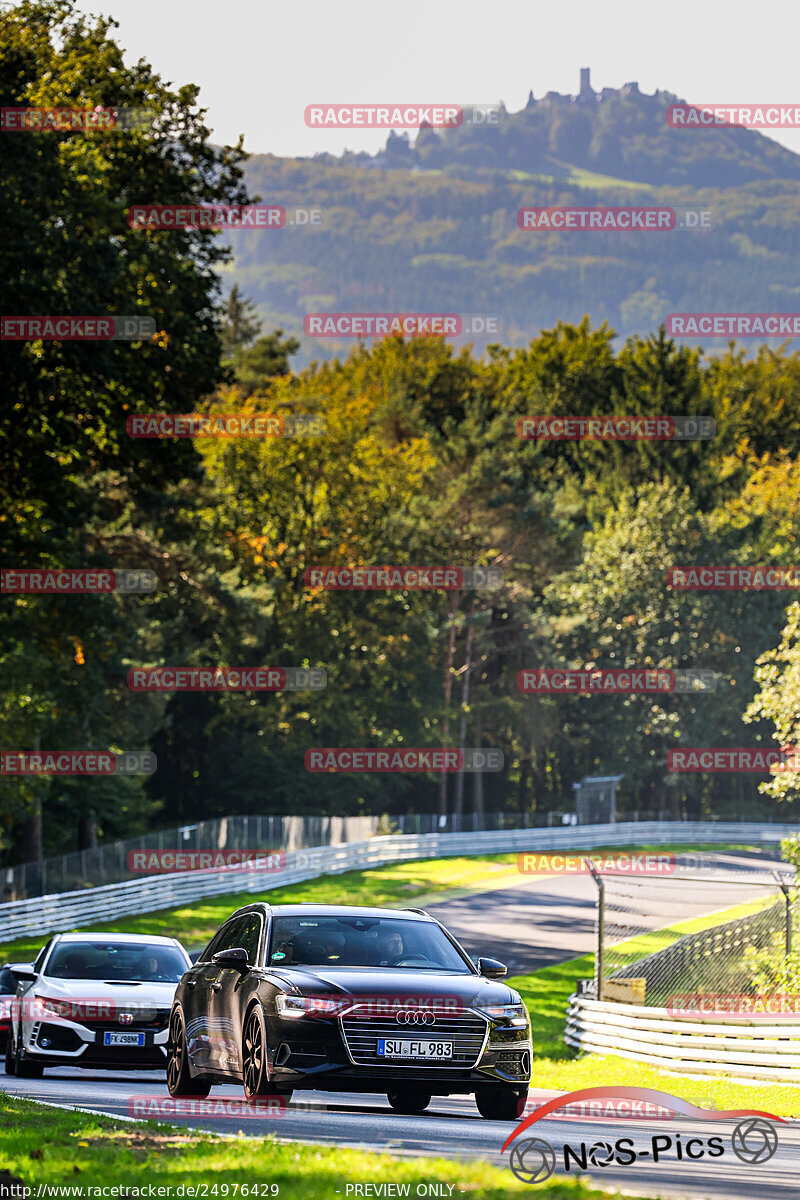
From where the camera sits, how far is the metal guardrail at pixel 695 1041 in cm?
1501

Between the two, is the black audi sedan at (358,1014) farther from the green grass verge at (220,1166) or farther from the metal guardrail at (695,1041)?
the metal guardrail at (695,1041)

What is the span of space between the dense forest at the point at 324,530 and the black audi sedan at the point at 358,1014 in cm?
1484

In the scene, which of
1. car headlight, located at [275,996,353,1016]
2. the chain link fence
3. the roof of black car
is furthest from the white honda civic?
the chain link fence

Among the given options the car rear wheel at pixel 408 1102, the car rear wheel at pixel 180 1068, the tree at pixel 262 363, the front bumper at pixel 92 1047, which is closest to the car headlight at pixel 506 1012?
the car rear wheel at pixel 408 1102

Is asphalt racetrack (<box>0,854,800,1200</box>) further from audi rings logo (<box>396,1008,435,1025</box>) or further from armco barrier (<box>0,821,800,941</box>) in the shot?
armco barrier (<box>0,821,800,941</box>)

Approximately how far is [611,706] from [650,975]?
5121 centimetres

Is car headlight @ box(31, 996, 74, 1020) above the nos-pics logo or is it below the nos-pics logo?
below

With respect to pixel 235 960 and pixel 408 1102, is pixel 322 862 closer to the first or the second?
pixel 408 1102

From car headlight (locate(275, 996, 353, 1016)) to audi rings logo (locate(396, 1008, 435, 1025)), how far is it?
32 cm

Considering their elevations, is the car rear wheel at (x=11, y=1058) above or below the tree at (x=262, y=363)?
below

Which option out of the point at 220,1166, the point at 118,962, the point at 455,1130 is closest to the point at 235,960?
the point at 455,1130

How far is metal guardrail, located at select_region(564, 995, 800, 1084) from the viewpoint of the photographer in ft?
49.2

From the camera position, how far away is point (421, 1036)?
9422mm

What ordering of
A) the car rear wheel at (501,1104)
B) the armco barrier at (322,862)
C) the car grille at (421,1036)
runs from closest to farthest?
the car grille at (421,1036)
the car rear wheel at (501,1104)
the armco barrier at (322,862)
